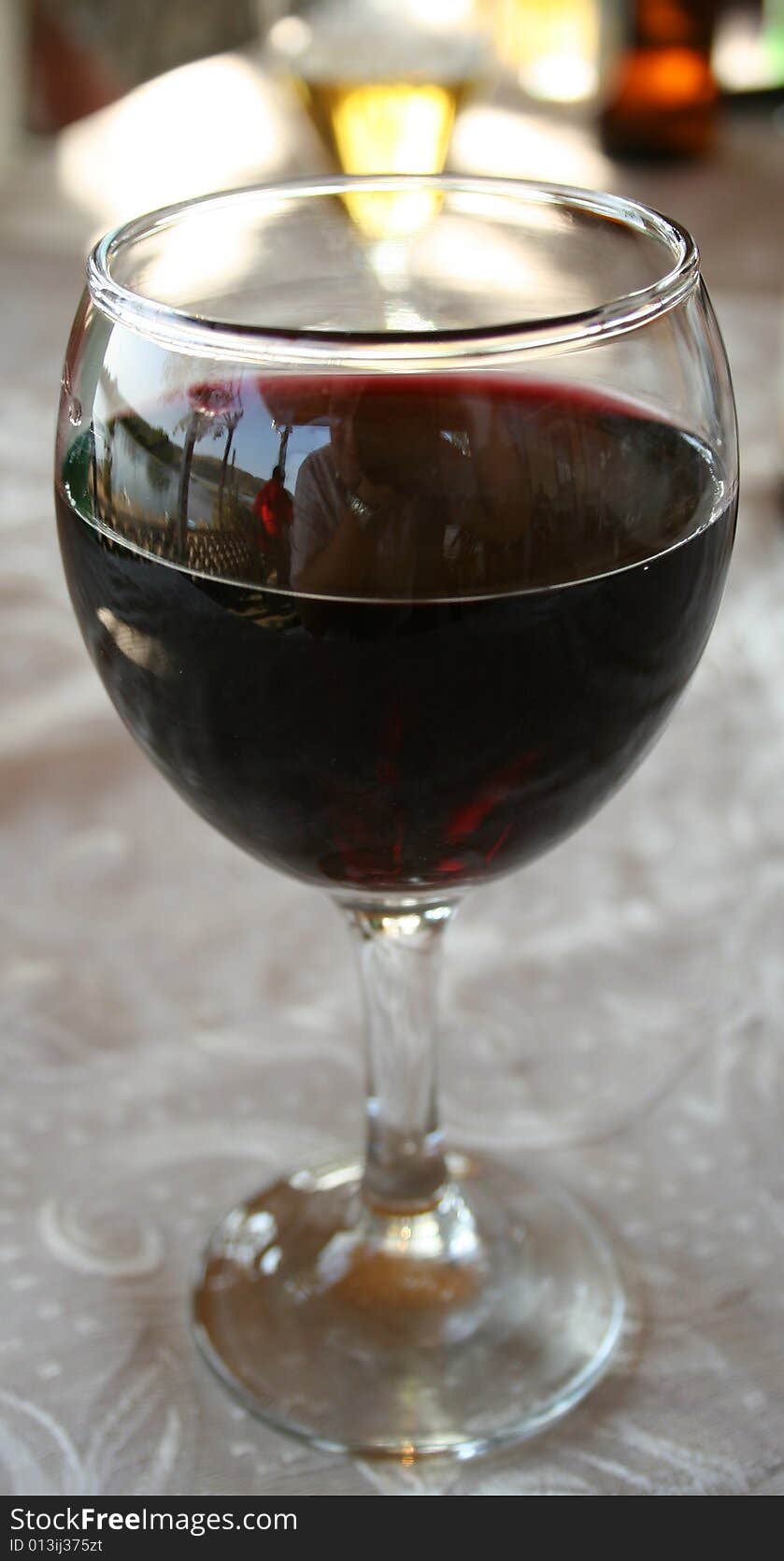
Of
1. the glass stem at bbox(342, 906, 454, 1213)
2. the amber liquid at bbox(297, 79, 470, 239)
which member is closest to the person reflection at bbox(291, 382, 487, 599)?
the glass stem at bbox(342, 906, 454, 1213)

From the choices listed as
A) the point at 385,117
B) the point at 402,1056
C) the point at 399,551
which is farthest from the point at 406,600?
the point at 385,117

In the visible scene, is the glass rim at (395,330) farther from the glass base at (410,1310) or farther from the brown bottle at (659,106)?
the brown bottle at (659,106)

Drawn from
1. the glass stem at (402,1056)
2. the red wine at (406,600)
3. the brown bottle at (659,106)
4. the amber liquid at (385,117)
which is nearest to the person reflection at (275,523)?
the red wine at (406,600)

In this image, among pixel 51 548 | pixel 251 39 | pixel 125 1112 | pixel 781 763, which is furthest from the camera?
pixel 251 39

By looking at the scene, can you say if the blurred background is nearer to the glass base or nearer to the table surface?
the table surface

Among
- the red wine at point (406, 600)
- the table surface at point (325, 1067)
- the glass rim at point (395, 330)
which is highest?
the glass rim at point (395, 330)
